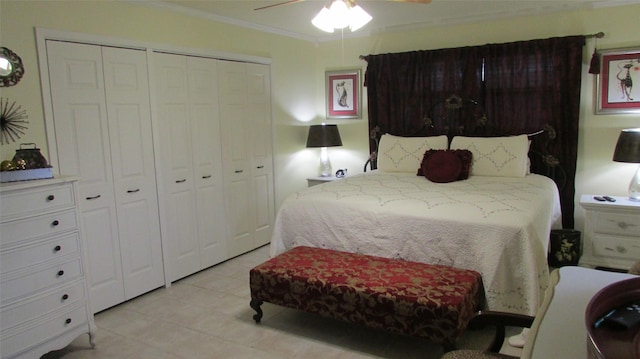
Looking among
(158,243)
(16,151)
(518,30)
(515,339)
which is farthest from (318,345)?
(518,30)

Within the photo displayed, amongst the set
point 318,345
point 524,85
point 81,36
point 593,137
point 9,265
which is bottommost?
point 318,345

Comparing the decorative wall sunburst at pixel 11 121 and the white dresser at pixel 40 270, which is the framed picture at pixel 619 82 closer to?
the white dresser at pixel 40 270

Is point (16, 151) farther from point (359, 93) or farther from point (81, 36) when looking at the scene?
point (359, 93)

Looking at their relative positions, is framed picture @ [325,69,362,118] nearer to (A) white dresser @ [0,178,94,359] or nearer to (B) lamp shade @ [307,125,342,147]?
(B) lamp shade @ [307,125,342,147]

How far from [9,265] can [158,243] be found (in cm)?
139

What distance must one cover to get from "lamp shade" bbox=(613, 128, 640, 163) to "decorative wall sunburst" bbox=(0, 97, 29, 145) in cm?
429

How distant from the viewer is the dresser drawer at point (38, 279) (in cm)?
220

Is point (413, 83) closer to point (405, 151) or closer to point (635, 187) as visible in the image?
point (405, 151)

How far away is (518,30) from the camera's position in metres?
4.24

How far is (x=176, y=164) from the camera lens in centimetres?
368

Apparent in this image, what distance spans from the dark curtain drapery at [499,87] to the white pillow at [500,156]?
1.05ft

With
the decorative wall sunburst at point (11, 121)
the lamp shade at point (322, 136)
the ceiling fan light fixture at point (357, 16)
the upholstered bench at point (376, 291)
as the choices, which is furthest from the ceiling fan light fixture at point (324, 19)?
the lamp shade at point (322, 136)

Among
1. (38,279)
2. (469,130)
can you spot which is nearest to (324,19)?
(38,279)

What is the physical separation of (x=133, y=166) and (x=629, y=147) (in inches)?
153
